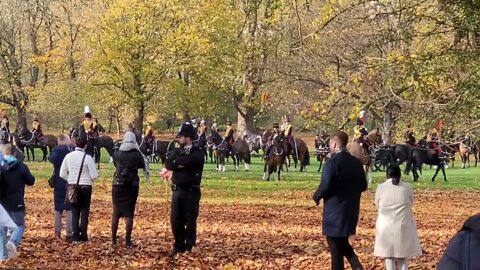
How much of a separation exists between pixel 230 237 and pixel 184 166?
3.64 meters

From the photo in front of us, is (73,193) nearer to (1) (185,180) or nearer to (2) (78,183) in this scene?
(2) (78,183)

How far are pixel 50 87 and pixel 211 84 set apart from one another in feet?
29.4

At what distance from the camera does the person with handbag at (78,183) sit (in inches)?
547

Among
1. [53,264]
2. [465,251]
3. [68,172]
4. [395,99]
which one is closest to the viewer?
[465,251]

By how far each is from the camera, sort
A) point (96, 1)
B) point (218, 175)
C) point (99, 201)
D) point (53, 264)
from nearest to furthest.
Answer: point (53, 264) < point (99, 201) < point (218, 175) < point (96, 1)

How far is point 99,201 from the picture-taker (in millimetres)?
23141

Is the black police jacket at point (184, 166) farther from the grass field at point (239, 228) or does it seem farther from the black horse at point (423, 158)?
the black horse at point (423, 158)

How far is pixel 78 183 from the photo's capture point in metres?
13.9

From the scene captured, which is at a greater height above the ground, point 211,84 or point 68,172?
point 211,84

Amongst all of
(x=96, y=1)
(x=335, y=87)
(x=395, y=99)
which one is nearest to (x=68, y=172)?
(x=335, y=87)

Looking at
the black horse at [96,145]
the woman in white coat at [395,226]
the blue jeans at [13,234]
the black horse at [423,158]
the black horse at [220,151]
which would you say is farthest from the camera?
the black horse at [220,151]

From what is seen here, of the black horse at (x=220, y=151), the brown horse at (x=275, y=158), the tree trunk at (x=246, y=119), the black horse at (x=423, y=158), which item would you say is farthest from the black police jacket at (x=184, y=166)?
the tree trunk at (x=246, y=119)

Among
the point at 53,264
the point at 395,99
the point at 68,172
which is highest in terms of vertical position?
the point at 395,99

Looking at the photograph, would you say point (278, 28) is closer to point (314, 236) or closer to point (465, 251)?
point (314, 236)
